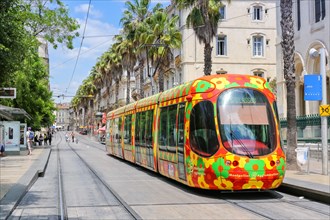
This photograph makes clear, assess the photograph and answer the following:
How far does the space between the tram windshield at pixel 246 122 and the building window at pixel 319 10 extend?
21.5m

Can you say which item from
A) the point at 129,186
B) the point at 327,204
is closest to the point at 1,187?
the point at 129,186

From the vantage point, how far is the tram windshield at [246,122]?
12266 mm

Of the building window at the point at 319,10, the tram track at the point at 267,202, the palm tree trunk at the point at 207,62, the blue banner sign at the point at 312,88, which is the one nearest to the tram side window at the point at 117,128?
the palm tree trunk at the point at 207,62

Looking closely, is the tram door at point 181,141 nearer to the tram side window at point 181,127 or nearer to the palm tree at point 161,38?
the tram side window at point 181,127

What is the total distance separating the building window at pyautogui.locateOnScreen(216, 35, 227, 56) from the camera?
51969 mm

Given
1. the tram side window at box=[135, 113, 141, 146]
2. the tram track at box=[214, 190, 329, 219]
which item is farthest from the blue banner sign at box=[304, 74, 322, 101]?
the tram side window at box=[135, 113, 141, 146]

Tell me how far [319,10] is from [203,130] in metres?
23.1

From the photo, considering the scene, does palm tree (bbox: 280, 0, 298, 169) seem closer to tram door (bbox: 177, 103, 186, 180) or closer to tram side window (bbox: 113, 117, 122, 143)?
tram door (bbox: 177, 103, 186, 180)

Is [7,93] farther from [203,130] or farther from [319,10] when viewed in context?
[319,10]

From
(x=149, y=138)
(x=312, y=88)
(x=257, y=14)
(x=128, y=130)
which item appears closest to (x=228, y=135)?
(x=312, y=88)

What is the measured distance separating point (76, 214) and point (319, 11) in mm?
26969

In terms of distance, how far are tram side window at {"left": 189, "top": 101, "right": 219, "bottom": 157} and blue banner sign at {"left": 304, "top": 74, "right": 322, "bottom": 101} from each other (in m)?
5.82

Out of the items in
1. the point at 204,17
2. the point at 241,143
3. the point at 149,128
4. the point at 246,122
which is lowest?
the point at 241,143

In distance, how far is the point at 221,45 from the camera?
52.2 m
